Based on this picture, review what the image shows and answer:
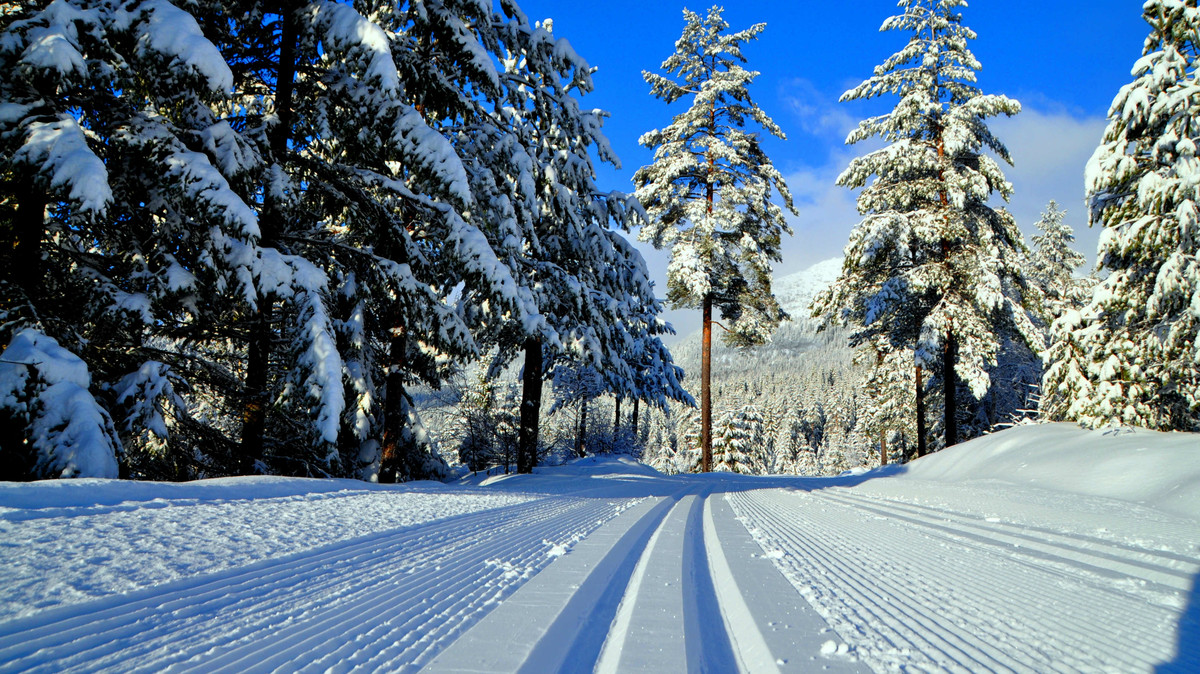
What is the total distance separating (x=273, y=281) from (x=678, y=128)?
1531 centimetres

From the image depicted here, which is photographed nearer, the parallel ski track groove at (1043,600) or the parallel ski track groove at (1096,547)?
the parallel ski track groove at (1043,600)

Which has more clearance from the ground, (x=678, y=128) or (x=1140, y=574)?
(x=678, y=128)

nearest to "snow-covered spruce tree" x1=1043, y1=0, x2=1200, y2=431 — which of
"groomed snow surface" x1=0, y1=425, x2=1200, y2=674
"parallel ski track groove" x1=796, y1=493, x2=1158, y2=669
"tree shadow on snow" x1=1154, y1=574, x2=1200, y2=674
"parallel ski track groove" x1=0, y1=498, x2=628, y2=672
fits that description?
"groomed snow surface" x1=0, y1=425, x2=1200, y2=674

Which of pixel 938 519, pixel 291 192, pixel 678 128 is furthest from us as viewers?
pixel 678 128

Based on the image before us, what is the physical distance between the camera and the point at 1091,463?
681 cm

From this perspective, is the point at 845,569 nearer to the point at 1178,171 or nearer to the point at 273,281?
the point at 273,281

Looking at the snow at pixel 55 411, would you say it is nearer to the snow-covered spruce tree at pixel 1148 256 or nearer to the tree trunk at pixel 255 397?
the tree trunk at pixel 255 397

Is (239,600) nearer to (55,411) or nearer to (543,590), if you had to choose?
(543,590)

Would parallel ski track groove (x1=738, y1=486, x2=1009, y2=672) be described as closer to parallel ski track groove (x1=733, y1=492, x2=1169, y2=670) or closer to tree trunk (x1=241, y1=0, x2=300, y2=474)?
parallel ski track groove (x1=733, y1=492, x2=1169, y2=670)

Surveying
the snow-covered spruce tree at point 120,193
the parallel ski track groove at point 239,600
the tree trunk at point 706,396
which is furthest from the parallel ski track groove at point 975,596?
the tree trunk at point 706,396

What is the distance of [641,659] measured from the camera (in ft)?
4.35

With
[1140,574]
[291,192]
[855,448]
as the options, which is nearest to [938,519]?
[1140,574]

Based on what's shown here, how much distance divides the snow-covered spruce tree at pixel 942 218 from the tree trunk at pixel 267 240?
14.4m

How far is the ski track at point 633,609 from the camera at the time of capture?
1286 millimetres
